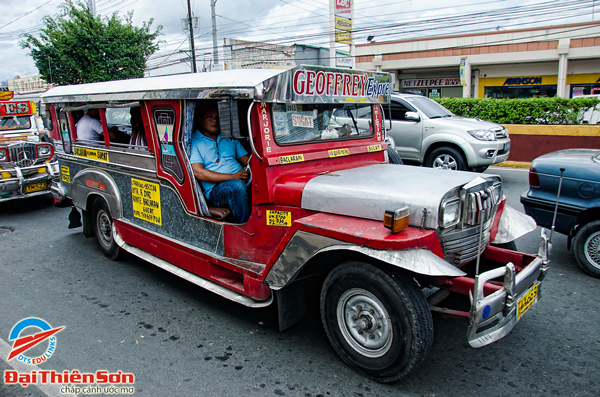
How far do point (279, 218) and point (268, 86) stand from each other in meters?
Answer: 1.03

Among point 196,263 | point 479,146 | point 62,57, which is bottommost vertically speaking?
point 196,263

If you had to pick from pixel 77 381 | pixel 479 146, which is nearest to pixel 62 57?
pixel 479 146

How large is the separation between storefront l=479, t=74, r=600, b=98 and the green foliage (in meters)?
11.9

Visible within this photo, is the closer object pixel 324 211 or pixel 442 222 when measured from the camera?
pixel 442 222

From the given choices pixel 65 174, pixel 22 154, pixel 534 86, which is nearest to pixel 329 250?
pixel 65 174

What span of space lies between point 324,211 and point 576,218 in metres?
3.15

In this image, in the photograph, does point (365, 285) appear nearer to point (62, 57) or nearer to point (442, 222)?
point (442, 222)

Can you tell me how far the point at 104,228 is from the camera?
18.6 ft

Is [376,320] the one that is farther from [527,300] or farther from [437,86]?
[437,86]

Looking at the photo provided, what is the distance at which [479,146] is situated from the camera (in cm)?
909

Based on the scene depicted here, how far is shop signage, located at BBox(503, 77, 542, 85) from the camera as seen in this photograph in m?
24.6

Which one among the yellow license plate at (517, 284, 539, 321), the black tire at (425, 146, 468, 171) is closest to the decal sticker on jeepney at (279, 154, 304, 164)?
the yellow license plate at (517, 284, 539, 321)

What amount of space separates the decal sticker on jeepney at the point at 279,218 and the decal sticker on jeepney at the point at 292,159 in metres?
0.41

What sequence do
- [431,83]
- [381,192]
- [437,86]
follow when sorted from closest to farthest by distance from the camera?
1. [381,192]
2. [437,86]
3. [431,83]
